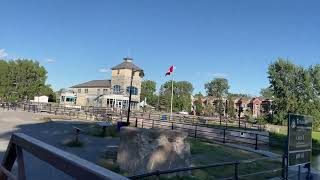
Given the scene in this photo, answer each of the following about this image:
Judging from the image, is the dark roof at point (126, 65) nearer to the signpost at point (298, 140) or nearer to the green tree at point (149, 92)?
the green tree at point (149, 92)

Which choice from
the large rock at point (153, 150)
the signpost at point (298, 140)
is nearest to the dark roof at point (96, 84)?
the large rock at point (153, 150)

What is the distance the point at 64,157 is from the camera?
2.30 meters

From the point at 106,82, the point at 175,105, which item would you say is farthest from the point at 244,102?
the point at 106,82

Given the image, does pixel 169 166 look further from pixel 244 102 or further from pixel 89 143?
pixel 244 102

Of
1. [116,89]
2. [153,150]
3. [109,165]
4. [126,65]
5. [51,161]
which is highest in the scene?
[126,65]

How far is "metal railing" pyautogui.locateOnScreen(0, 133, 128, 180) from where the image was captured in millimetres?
1961

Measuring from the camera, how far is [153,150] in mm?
11383

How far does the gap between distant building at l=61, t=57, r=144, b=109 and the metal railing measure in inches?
3165

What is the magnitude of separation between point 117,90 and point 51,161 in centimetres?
9009

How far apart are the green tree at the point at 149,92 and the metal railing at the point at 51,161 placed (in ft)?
464

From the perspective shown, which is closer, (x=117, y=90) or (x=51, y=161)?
(x=51, y=161)

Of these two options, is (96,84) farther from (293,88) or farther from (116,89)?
(293,88)

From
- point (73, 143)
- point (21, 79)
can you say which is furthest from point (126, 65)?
point (73, 143)

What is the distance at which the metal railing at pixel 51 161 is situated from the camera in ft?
6.43
